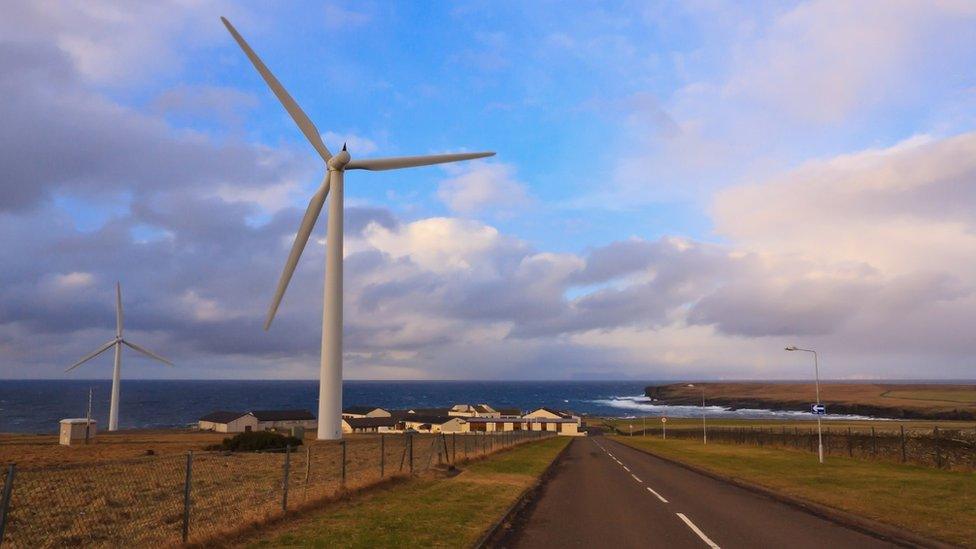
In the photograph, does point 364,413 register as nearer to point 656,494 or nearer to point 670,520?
point 656,494

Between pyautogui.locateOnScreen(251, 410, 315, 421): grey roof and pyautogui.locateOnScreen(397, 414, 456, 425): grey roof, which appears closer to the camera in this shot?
pyautogui.locateOnScreen(397, 414, 456, 425): grey roof

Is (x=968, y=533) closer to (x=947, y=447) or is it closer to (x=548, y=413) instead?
(x=947, y=447)

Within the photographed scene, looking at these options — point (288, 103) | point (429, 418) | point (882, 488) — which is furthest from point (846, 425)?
point (288, 103)

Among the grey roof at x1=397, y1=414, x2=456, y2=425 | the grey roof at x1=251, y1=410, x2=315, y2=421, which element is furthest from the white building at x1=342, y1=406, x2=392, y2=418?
the grey roof at x1=397, y1=414, x2=456, y2=425

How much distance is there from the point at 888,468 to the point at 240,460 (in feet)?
123

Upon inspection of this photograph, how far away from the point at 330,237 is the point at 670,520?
844 inches

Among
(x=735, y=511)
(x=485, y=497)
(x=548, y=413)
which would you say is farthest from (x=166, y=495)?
(x=548, y=413)

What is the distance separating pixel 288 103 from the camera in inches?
1304

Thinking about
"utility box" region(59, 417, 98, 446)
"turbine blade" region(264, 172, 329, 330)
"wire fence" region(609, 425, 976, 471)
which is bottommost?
"utility box" region(59, 417, 98, 446)

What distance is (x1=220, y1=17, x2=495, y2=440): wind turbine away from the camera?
3008cm

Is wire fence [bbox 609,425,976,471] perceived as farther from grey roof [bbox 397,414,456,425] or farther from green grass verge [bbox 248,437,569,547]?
grey roof [bbox 397,414,456,425]

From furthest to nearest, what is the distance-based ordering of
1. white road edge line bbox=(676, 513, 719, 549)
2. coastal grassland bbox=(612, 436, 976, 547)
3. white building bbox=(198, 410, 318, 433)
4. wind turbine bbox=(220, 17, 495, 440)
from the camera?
white building bbox=(198, 410, 318, 433) → wind turbine bbox=(220, 17, 495, 440) → coastal grassland bbox=(612, 436, 976, 547) → white road edge line bbox=(676, 513, 719, 549)

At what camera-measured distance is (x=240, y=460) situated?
40.4 m

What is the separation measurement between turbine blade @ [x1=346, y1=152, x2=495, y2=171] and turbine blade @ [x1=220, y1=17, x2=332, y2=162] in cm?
174
